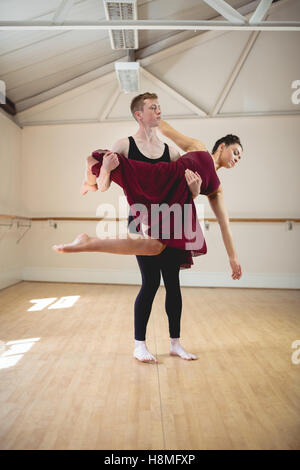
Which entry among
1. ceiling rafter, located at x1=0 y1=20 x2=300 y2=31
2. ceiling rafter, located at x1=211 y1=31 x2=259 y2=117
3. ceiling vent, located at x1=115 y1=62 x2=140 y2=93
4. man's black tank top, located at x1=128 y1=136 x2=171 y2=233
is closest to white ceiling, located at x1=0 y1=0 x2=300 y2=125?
ceiling rafter, located at x1=211 y1=31 x2=259 y2=117

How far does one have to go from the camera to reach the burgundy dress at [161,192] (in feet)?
5.04

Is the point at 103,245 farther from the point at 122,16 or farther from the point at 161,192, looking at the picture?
the point at 122,16

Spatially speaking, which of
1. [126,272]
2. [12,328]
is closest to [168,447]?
[12,328]

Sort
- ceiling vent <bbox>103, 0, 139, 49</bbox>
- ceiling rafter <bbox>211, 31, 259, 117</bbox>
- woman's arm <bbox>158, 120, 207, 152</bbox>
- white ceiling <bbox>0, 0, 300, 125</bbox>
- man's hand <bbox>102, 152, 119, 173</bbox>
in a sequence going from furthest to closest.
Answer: ceiling rafter <bbox>211, 31, 259, 117</bbox>, white ceiling <bbox>0, 0, 300, 125</bbox>, ceiling vent <bbox>103, 0, 139, 49</bbox>, woman's arm <bbox>158, 120, 207, 152</bbox>, man's hand <bbox>102, 152, 119, 173</bbox>

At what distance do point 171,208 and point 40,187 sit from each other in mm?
4276

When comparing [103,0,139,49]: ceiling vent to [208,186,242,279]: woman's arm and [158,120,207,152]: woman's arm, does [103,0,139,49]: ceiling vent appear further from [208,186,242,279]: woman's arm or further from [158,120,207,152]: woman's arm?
[208,186,242,279]: woman's arm

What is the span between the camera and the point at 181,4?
4012 mm

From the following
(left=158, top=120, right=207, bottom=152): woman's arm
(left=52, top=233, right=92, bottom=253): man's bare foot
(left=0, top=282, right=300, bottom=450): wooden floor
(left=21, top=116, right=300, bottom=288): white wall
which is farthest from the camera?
(left=21, top=116, right=300, bottom=288): white wall

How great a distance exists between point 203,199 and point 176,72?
5.89 feet

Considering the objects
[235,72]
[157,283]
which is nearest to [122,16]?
[235,72]

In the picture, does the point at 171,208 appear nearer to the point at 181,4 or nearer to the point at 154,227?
the point at 154,227

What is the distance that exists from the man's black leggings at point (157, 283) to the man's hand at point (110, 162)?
576mm

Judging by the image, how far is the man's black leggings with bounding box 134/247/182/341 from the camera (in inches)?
74.8

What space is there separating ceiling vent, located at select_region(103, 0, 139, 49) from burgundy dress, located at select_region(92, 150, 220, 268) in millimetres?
2324
